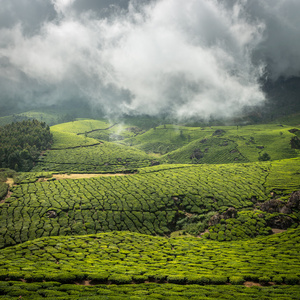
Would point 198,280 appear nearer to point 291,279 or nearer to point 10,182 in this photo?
point 291,279

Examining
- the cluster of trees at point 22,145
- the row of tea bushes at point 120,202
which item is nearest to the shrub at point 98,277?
the row of tea bushes at point 120,202

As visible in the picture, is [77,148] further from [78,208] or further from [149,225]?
[149,225]

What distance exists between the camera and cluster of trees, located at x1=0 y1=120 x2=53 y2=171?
141137mm

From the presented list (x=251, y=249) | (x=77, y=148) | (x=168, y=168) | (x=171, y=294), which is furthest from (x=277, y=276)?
(x=77, y=148)

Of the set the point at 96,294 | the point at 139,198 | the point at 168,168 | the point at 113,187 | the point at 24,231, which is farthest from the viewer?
the point at 168,168

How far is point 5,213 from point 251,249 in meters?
79.7

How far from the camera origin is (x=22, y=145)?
554 feet

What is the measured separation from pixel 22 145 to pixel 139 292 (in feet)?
591

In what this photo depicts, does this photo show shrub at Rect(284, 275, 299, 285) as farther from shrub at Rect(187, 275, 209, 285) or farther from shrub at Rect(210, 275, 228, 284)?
shrub at Rect(187, 275, 209, 285)

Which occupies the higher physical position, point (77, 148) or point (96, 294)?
point (77, 148)

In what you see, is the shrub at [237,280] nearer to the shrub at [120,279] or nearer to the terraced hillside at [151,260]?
the terraced hillside at [151,260]

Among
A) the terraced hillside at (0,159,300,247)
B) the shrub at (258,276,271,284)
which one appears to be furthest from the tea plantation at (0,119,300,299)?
the terraced hillside at (0,159,300,247)

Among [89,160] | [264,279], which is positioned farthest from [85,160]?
[264,279]

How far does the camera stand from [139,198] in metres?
86.3
